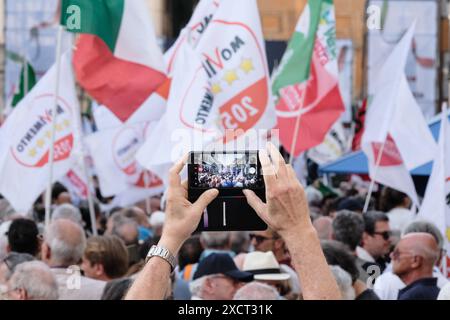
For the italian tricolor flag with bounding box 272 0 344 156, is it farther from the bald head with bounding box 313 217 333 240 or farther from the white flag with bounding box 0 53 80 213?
the white flag with bounding box 0 53 80 213

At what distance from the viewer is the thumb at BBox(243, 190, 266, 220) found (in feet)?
8.57

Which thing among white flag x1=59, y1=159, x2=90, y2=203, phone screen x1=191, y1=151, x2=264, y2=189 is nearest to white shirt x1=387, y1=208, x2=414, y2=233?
white flag x1=59, y1=159, x2=90, y2=203

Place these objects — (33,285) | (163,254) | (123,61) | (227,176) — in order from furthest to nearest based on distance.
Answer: (123,61)
(33,285)
(227,176)
(163,254)

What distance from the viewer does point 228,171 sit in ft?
9.02

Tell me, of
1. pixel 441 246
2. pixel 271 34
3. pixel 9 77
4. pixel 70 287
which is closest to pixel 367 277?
pixel 441 246

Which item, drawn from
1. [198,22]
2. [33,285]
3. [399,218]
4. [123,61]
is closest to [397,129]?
[399,218]

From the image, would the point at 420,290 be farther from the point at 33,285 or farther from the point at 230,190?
the point at 230,190

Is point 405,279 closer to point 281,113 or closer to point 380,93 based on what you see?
point 380,93

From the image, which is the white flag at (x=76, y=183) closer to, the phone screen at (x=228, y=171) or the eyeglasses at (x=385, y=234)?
the eyeglasses at (x=385, y=234)

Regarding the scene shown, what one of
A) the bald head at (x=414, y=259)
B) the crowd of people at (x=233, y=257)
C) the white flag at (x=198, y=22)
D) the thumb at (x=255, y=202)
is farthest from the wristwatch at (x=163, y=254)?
the white flag at (x=198, y=22)

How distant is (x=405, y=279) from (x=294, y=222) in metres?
3.71

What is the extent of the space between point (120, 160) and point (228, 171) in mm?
9346

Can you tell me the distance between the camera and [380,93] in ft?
32.2

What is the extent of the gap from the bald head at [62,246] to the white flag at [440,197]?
6.89 feet
